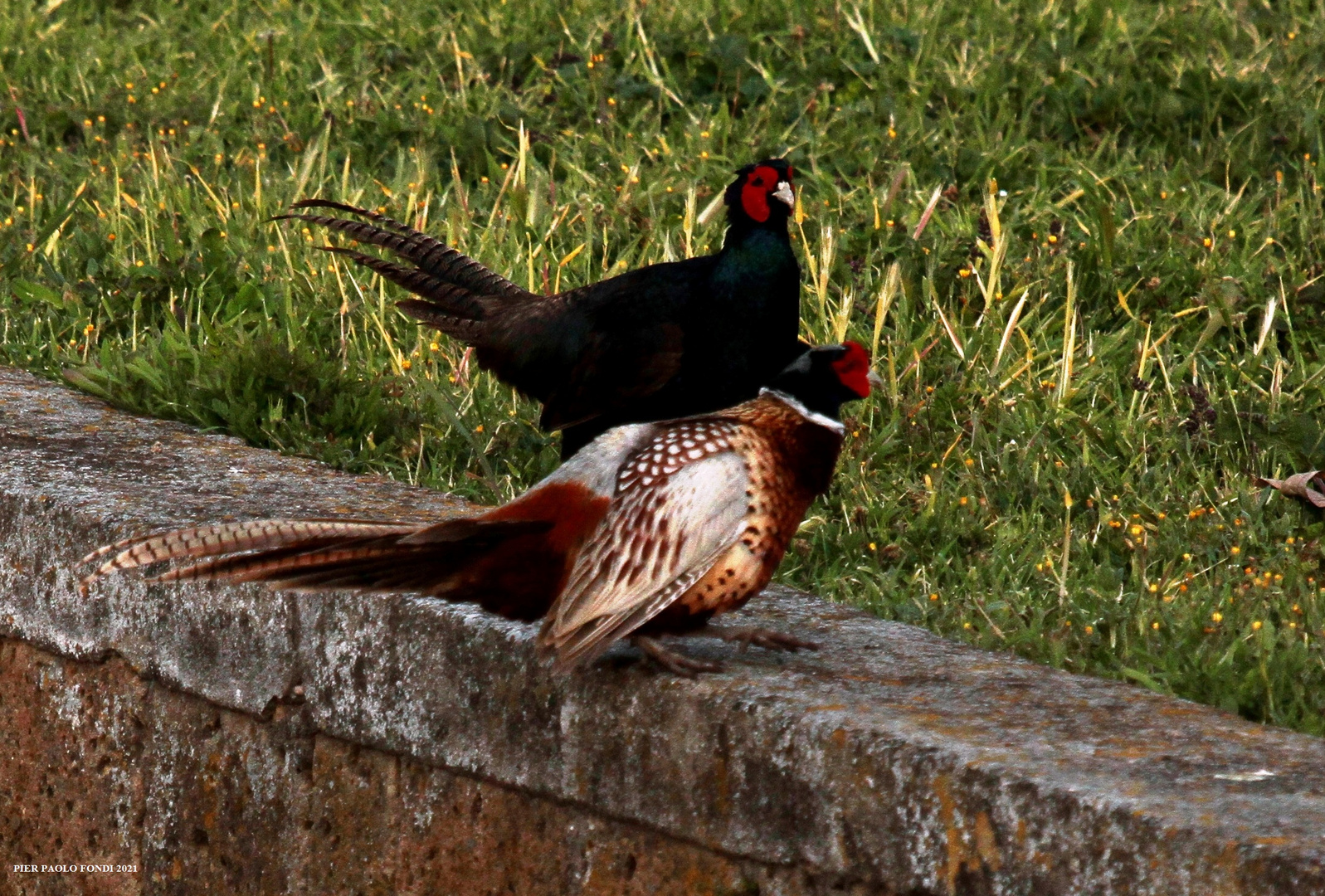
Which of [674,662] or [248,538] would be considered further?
[674,662]

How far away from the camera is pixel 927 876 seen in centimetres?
223

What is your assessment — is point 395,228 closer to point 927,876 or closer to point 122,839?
point 122,839

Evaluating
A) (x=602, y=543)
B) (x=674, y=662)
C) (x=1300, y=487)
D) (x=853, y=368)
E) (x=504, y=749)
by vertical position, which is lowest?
(x=504, y=749)

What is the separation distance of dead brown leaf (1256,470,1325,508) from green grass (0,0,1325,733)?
0.05 meters

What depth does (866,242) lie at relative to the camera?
4918 millimetres

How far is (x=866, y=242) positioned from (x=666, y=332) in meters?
1.35

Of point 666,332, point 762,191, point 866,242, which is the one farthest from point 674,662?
point 866,242

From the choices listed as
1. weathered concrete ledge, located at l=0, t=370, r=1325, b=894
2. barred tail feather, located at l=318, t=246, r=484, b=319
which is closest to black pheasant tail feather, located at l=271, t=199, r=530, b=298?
barred tail feather, located at l=318, t=246, r=484, b=319

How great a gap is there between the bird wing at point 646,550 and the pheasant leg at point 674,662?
112mm

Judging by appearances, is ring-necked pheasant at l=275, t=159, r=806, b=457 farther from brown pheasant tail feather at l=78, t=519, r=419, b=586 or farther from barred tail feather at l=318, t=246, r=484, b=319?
brown pheasant tail feather at l=78, t=519, r=419, b=586

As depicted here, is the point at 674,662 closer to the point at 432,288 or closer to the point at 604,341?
the point at 604,341

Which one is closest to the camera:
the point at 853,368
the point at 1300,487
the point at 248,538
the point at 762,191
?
the point at 248,538

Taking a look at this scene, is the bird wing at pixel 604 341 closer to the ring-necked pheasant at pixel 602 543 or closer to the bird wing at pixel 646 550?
the ring-necked pheasant at pixel 602 543

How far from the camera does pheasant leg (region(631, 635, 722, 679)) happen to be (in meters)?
2.55
